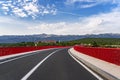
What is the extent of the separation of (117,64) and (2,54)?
20.4 meters

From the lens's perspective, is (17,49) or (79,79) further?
(17,49)

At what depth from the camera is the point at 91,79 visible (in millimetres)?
14844

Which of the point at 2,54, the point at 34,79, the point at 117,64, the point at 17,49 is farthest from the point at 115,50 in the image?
the point at 17,49

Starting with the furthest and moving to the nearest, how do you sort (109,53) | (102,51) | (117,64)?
1. (102,51)
2. (109,53)
3. (117,64)

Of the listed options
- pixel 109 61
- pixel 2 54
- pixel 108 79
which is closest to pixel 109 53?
pixel 109 61

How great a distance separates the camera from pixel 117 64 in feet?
66.3

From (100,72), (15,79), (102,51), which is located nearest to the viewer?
(15,79)

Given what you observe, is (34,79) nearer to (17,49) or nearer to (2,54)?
(2,54)

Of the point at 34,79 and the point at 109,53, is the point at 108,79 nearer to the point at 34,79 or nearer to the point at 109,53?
the point at 34,79

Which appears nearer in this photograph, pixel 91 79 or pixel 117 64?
pixel 91 79

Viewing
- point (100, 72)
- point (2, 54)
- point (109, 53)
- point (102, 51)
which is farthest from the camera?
point (2, 54)

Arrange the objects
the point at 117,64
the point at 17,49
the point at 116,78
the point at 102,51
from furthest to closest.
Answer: the point at 17,49
the point at 102,51
the point at 117,64
the point at 116,78

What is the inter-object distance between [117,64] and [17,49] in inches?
1229

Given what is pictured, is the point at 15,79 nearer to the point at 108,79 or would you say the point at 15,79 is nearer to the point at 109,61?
the point at 108,79
